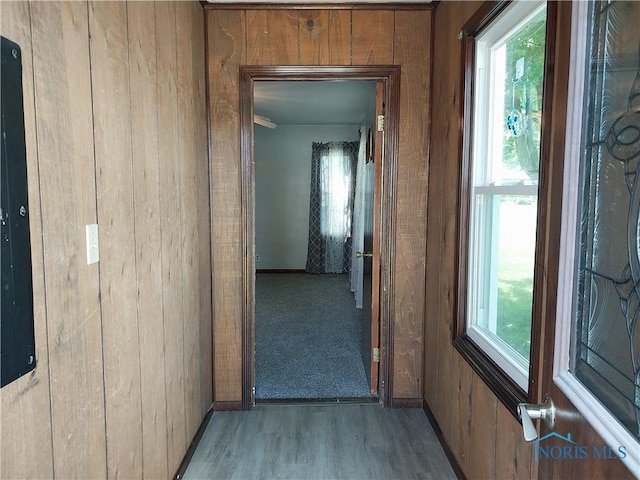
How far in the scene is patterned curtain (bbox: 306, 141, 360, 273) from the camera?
634 cm

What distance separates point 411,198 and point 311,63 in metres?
0.99

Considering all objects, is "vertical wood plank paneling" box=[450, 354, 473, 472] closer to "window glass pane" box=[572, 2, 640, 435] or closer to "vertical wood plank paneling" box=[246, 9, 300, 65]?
"window glass pane" box=[572, 2, 640, 435]

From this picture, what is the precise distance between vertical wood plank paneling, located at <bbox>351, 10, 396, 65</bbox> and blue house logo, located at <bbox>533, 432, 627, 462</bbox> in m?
2.10

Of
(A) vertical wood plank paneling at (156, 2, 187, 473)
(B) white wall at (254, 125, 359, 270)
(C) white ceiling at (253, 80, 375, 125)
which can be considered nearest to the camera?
(A) vertical wood plank paneling at (156, 2, 187, 473)

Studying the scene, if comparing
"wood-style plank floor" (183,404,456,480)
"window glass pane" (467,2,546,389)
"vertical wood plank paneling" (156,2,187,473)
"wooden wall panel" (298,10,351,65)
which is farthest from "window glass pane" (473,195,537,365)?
"vertical wood plank paneling" (156,2,187,473)

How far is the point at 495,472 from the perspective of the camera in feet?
5.02

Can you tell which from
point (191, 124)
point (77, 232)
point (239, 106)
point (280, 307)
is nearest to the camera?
point (77, 232)

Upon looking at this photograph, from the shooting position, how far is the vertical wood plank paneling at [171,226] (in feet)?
5.52

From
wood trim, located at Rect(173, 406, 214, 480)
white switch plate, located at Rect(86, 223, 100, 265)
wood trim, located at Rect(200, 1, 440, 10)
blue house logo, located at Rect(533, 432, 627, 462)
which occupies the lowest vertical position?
wood trim, located at Rect(173, 406, 214, 480)

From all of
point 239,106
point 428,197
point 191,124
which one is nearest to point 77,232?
point 191,124

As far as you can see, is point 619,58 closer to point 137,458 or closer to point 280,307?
point 137,458

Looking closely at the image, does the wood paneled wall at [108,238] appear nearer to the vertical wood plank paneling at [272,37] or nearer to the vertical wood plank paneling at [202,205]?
the vertical wood plank paneling at [202,205]

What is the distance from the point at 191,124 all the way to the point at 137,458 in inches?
59.4

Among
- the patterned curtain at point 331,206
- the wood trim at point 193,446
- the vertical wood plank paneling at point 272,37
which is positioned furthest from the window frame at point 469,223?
the patterned curtain at point 331,206
